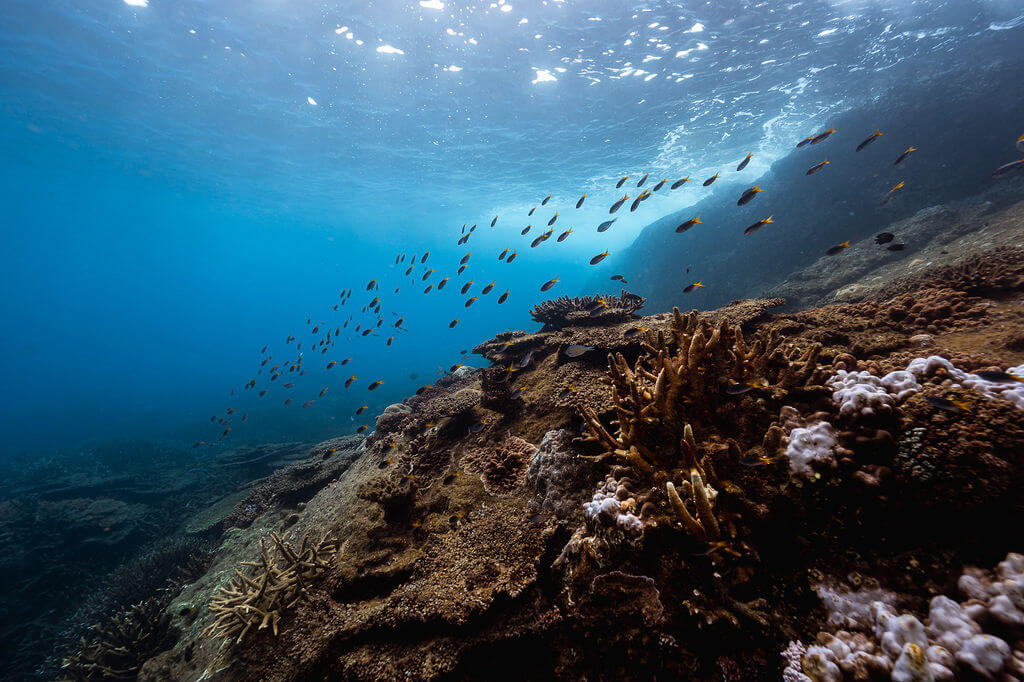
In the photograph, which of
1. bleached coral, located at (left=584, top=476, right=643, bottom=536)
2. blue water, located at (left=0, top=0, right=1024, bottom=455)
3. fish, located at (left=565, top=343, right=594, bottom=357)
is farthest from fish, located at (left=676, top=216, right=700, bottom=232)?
blue water, located at (left=0, top=0, right=1024, bottom=455)

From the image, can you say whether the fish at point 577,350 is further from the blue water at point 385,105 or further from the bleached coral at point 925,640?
the blue water at point 385,105

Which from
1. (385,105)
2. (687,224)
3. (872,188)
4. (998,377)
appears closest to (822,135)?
(687,224)

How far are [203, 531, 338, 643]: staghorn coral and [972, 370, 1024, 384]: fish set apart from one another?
698 centimetres

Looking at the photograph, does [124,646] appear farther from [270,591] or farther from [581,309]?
[581,309]

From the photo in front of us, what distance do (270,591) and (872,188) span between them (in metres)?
31.0

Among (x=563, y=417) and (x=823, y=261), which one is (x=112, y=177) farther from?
(x=823, y=261)

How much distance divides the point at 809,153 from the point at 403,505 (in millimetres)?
33734

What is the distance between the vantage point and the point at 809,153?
24.3m

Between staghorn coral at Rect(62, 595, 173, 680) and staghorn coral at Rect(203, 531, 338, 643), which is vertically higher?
staghorn coral at Rect(203, 531, 338, 643)

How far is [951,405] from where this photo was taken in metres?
2.19

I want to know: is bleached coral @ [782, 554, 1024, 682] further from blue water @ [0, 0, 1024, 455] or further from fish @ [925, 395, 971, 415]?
blue water @ [0, 0, 1024, 455]

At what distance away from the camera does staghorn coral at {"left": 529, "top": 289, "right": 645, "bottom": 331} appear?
7129mm

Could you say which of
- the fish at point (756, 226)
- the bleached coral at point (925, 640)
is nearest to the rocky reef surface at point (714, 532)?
the bleached coral at point (925, 640)

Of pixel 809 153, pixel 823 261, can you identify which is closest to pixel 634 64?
pixel 823 261
